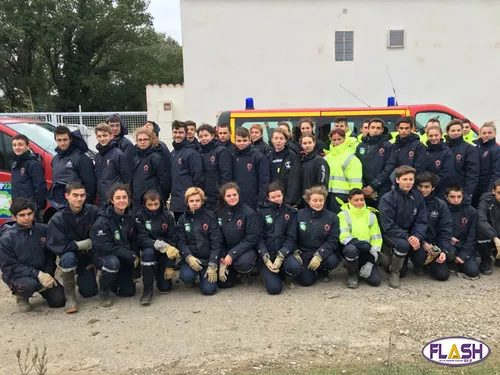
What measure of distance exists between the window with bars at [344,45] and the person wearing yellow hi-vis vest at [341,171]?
8.24 m

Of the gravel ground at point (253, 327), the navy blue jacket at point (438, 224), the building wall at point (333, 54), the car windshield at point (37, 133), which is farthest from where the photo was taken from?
the building wall at point (333, 54)

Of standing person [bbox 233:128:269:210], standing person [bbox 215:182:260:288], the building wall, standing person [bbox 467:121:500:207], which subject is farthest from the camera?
the building wall

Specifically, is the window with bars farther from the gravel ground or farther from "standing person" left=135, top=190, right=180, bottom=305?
"standing person" left=135, top=190, right=180, bottom=305

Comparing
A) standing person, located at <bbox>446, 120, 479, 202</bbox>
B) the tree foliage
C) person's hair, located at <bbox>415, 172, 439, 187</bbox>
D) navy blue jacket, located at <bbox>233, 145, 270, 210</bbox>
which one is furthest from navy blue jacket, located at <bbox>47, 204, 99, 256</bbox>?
the tree foliage

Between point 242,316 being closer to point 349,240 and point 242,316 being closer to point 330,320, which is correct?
point 330,320

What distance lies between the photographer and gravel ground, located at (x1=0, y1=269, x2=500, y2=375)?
11.2ft

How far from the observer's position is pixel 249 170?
544 cm

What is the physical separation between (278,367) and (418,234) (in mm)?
2455

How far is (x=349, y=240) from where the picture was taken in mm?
4895

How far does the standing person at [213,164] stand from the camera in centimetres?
544

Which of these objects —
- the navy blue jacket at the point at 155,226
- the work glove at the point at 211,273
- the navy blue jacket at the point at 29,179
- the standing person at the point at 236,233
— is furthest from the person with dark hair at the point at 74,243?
the standing person at the point at 236,233

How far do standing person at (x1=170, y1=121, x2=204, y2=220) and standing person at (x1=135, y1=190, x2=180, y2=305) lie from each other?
1.89ft

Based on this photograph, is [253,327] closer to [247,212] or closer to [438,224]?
[247,212]

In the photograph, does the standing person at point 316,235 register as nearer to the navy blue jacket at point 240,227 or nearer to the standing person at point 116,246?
the navy blue jacket at point 240,227
